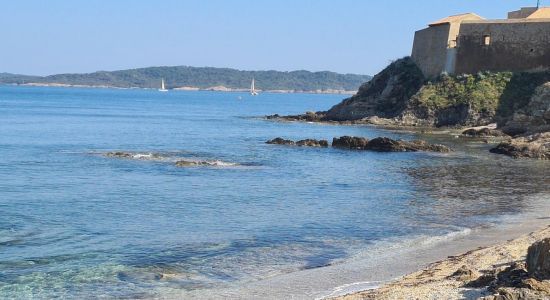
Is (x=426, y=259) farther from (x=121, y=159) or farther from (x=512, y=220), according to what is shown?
(x=121, y=159)

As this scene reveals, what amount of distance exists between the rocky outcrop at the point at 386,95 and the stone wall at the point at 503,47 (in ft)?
16.1

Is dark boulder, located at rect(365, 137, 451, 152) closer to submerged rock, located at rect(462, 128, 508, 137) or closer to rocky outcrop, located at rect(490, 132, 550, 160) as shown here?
rocky outcrop, located at rect(490, 132, 550, 160)

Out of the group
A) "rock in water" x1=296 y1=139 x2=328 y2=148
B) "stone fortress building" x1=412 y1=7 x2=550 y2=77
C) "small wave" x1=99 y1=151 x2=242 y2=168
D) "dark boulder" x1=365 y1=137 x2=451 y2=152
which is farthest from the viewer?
"stone fortress building" x1=412 y1=7 x2=550 y2=77

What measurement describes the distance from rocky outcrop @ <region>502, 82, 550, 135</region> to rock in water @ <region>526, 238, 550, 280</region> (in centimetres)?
3661

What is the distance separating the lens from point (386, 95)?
66.7 metres

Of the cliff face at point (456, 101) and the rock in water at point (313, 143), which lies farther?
the cliff face at point (456, 101)

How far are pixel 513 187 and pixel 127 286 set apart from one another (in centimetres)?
1645

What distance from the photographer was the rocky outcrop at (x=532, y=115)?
46.2 metres

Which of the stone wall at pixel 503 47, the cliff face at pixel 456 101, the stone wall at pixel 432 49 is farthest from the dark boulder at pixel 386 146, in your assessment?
the stone wall at pixel 432 49

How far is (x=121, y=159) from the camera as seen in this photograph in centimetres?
3253

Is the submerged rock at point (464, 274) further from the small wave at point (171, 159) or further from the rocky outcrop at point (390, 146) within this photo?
the rocky outcrop at point (390, 146)

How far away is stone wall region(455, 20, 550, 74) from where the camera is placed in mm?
59906

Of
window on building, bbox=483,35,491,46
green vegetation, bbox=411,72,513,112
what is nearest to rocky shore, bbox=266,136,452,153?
green vegetation, bbox=411,72,513,112

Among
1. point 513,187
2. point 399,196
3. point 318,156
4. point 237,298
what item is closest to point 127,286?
point 237,298
